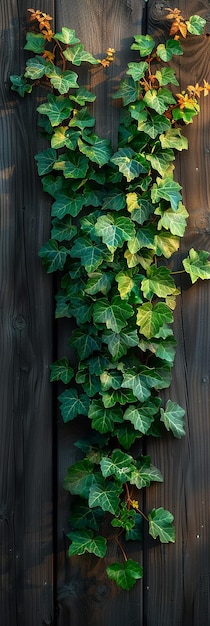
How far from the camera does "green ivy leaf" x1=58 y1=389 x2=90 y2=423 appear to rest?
224cm

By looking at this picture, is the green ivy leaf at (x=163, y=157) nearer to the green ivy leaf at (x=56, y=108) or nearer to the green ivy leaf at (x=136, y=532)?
the green ivy leaf at (x=56, y=108)

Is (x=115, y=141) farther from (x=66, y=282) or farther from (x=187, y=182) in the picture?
(x=66, y=282)

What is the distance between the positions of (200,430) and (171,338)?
0.28m

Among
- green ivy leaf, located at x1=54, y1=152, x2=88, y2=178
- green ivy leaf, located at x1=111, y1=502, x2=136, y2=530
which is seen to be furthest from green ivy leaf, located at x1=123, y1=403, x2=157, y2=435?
green ivy leaf, located at x1=54, y1=152, x2=88, y2=178

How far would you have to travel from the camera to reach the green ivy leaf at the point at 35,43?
2270 mm

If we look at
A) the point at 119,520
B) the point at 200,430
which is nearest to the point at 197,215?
the point at 200,430

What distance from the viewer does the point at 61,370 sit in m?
2.28

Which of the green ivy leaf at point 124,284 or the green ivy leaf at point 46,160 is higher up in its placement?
the green ivy leaf at point 46,160

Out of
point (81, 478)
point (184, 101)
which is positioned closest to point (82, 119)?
point (184, 101)

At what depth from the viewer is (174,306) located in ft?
7.52

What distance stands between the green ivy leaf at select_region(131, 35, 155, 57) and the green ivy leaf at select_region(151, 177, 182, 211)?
351 mm

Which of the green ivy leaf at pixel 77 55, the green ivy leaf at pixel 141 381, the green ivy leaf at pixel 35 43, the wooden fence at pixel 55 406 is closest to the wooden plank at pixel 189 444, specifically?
the wooden fence at pixel 55 406

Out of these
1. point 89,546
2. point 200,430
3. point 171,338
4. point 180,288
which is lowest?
point 89,546

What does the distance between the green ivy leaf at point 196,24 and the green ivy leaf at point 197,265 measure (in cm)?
60
